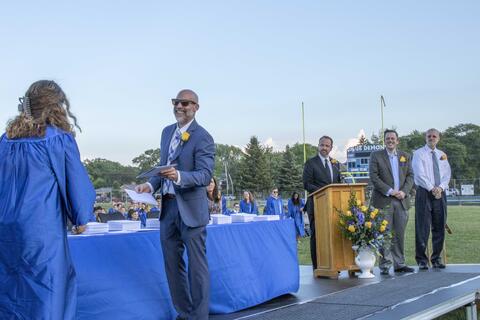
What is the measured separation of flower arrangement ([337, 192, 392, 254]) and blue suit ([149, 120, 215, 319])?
3167 millimetres

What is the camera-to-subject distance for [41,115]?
125 inches

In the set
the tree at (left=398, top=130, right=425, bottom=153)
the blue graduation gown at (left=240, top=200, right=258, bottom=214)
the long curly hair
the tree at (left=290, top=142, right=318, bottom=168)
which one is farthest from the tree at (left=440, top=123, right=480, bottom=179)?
the long curly hair

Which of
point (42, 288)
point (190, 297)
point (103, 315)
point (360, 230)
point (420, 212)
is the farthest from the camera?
point (420, 212)

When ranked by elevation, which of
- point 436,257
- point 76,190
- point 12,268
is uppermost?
point 76,190

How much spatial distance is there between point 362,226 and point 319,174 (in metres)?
1.06

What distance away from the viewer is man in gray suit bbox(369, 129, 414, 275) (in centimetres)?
768

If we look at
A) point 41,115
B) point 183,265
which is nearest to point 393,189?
point 183,265

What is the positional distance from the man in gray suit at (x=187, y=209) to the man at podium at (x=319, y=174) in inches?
142

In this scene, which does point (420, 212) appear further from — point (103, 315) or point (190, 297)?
point (103, 315)

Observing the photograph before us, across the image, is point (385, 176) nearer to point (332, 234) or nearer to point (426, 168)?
point (426, 168)

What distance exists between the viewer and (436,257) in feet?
26.0

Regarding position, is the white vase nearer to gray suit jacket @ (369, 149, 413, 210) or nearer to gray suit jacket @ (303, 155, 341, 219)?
gray suit jacket @ (369, 149, 413, 210)

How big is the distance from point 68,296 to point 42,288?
0.18 metres

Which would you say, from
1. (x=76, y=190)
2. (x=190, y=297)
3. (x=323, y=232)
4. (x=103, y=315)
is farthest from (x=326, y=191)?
(x=76, y=190)
